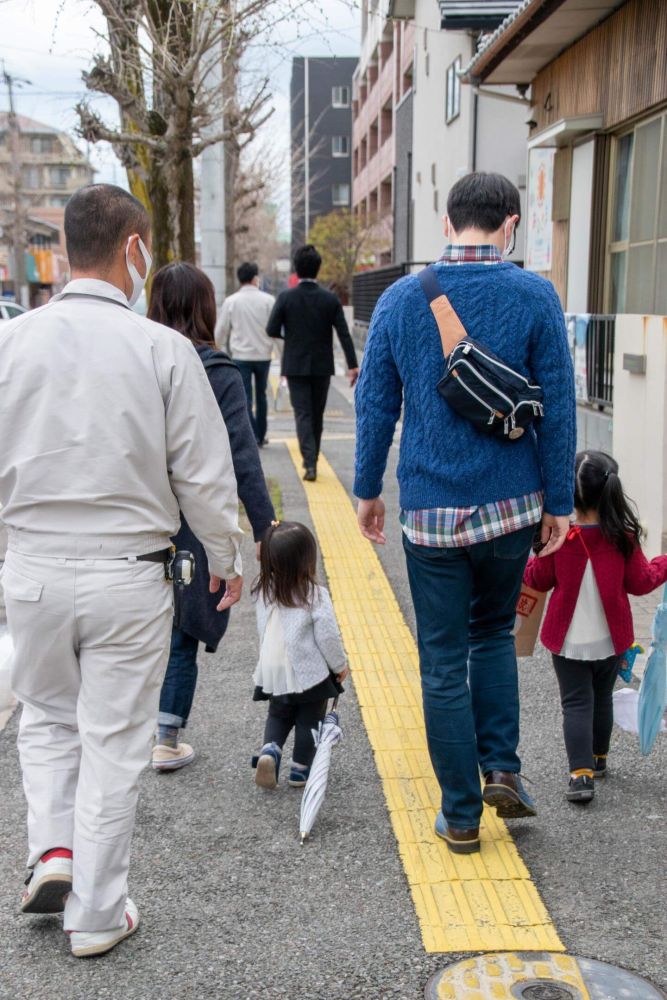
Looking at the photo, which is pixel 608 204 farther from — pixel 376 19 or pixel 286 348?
pixel 376 19

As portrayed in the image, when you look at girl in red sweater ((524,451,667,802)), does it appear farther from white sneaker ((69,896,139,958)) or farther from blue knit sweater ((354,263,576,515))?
white sneaker ((69,896,139,958))

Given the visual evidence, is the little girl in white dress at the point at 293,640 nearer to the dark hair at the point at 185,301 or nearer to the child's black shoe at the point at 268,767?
the child's black shoe at the point at 268,767

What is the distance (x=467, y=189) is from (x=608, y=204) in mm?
6685

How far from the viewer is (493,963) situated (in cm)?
249

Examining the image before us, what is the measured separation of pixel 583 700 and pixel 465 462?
101 cm

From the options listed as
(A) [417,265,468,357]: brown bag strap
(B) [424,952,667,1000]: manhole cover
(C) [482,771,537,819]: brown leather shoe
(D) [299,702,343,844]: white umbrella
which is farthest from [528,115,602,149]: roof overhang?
(B) [424,952,667,1000]: manhole cover

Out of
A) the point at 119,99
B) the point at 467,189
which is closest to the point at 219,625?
the point at 467,189

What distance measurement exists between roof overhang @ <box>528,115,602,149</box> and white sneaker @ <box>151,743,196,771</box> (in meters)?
7.00

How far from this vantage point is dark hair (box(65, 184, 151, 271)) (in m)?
2.53

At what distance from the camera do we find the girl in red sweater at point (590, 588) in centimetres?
327

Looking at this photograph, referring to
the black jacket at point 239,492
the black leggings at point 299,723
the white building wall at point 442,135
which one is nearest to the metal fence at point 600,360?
the white building wall at point 442,135

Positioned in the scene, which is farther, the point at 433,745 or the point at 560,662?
the point at 560,662

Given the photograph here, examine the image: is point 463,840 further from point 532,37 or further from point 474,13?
point 474,13

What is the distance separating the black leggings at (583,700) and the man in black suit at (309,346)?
5.61 m
